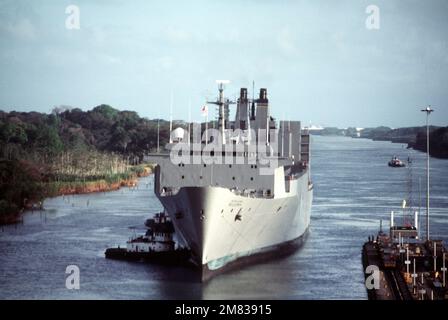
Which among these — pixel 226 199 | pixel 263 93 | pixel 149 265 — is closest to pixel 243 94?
pixel 263 93

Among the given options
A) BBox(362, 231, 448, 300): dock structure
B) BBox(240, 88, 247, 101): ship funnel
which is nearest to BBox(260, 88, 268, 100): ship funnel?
BBox(240, 88, 247, 101): ship funnel

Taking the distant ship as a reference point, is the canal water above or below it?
below

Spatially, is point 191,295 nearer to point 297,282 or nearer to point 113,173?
point 297,282

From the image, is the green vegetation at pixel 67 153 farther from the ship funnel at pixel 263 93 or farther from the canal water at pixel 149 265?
the ship funnel at pixel 263 93

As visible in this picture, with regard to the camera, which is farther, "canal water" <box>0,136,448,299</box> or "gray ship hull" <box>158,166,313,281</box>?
"gray ship hull" <box>158,166,313,281</box>

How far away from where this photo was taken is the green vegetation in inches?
1337

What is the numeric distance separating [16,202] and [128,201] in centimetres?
548

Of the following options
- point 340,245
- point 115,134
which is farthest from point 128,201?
point 115,134

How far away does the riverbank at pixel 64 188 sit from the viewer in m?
31.0

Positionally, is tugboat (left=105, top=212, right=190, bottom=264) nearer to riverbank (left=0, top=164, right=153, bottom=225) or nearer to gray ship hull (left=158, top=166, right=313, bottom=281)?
gray ship hull (left=158, top=166, right=313, bottom=281)

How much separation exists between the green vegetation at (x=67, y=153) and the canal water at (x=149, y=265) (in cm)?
103

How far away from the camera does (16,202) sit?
108 feet

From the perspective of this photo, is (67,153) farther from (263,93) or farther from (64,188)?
(263,93)

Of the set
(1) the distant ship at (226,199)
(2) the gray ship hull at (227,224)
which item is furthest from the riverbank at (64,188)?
(2) the gray ship hull at (227,224)
